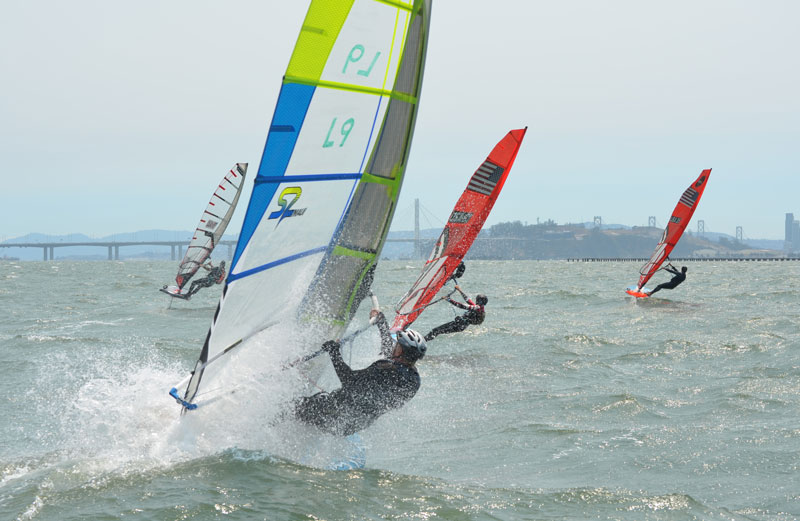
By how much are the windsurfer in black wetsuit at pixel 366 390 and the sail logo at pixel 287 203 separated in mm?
708

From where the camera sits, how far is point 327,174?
4.42 m

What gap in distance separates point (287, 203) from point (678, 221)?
15.8 metres

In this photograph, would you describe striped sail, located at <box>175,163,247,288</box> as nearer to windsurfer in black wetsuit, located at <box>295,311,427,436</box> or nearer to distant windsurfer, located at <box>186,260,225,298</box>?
distant windsurfer, located at <box>186,260,225,298</box>

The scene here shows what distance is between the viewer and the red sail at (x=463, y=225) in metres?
9.91

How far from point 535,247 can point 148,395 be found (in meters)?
141

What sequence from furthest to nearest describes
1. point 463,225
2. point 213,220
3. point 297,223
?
point 213,220 < point 463,225 < point 297,223

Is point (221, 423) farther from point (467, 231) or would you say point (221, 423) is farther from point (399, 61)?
point (467, 231)

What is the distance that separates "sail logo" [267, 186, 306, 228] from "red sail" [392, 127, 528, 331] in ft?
17.9

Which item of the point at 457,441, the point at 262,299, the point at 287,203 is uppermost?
the point at 287,203

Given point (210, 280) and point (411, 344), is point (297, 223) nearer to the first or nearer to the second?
point (411, 344)

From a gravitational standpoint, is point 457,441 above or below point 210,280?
below

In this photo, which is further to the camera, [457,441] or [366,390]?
[457,441]

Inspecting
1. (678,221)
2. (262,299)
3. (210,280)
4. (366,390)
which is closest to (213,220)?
(210,280)

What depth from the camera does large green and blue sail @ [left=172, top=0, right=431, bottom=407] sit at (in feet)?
13.5
